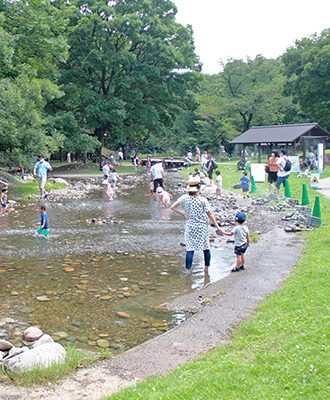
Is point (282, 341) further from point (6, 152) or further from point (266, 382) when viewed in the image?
point (6, 152)

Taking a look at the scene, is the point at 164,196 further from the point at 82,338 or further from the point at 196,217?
the point at 82,338

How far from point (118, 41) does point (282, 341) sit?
4031 cm

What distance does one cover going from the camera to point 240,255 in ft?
26.9

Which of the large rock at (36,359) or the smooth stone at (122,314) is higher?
the large rock at (36,359)

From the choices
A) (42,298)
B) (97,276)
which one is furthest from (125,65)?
(42,298)

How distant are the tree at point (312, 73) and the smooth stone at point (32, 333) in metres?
40.4

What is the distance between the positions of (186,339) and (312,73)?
41879 mm

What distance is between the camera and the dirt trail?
409 centimetres

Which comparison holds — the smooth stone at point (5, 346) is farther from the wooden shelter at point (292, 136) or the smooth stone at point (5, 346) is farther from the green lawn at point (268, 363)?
the wooden shelter at point (292, 136)

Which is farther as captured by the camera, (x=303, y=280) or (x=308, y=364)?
(x=303, y=280)

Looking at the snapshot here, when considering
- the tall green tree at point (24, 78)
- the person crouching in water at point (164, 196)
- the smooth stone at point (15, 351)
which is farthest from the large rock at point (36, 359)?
the tall green tree at point (24, 78)

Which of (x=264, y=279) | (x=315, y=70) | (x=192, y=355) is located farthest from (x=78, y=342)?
(x=315, y=70)

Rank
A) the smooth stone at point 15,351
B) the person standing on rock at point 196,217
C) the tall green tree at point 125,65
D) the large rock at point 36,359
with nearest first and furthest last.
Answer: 1. the large rock at point 36,359
2. the smooth stone at point 15,351
3. the person standing on rock at point 196,217
4. the tall green tree at point 125,65

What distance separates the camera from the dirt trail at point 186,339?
409 centimetres
